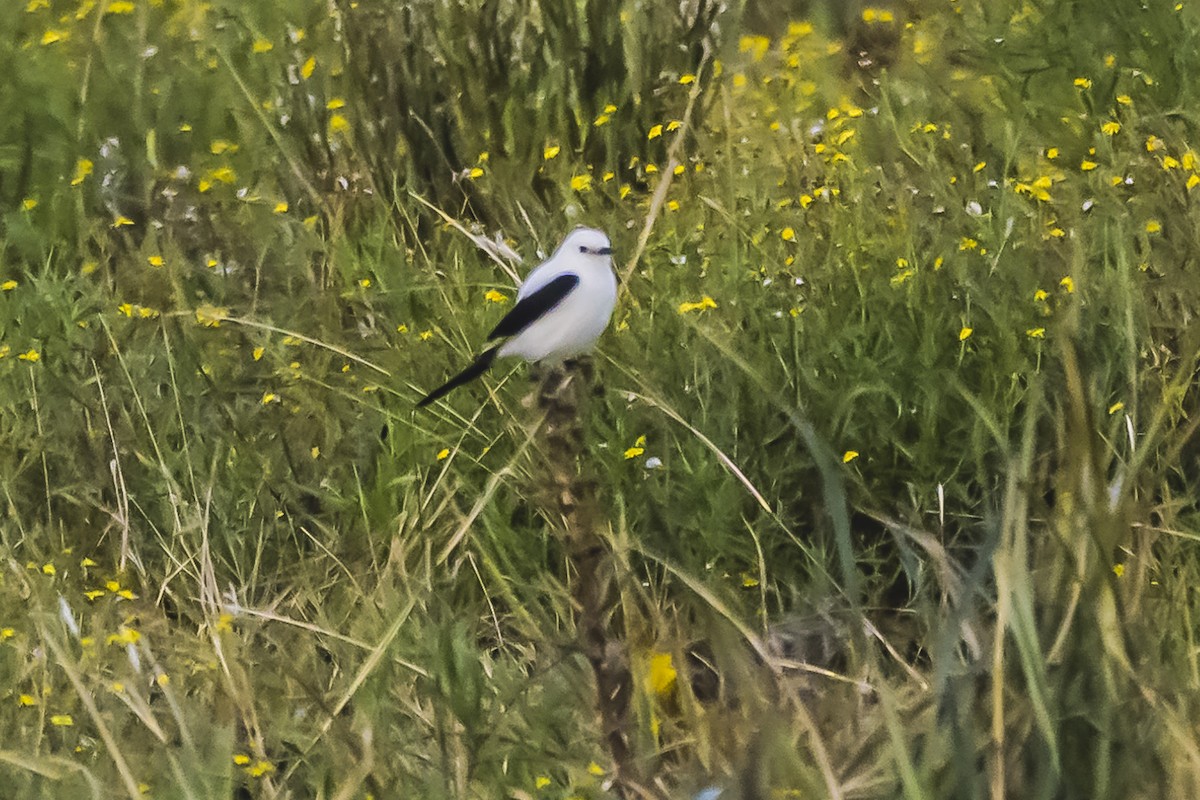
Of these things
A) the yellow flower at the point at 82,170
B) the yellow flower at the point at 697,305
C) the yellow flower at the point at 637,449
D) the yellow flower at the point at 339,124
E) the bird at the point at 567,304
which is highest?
the bird at the point at 567,304

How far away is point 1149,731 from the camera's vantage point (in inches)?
58.6

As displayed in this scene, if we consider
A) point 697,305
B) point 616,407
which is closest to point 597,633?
point 616,407

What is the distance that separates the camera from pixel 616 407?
2564mm

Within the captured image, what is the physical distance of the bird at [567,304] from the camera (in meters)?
2.19

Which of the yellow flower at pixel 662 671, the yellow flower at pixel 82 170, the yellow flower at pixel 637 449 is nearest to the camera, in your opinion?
the yellow flower at pixel 662 671

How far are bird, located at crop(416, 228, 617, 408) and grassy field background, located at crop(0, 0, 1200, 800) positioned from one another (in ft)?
0.26

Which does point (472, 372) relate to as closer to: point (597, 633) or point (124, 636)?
point (124, 636)

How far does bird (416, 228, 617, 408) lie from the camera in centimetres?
219

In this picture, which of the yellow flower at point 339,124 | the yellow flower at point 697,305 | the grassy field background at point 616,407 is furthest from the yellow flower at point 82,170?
the yellow flower at point 697,305

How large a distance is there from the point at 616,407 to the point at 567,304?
15.5 inches

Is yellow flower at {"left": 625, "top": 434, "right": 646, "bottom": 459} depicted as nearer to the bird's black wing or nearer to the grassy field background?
the grassy field background

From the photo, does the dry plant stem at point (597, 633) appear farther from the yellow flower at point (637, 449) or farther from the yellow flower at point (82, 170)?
the yellow flower at point (82, 170)

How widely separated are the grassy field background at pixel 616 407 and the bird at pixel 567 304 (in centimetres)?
8

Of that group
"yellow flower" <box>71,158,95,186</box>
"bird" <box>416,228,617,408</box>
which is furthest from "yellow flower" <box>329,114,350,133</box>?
"bird" <box>416,228,617,408</box>
